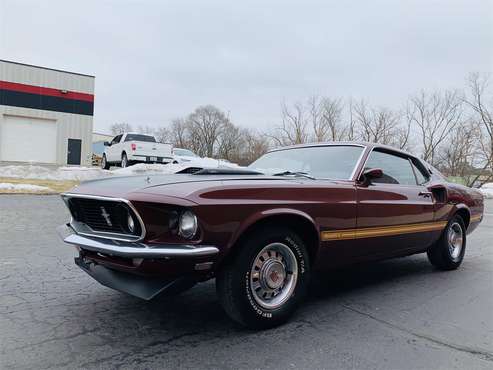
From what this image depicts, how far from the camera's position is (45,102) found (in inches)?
1086

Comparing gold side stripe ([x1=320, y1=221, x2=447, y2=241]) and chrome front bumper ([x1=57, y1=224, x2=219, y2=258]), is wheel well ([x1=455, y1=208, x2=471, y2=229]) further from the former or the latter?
chrome front bumper ([x1=57, y1=224, x2=219, y2=258])

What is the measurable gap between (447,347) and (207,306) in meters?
1.91

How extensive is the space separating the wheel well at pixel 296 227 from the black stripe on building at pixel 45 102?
28.5 metres

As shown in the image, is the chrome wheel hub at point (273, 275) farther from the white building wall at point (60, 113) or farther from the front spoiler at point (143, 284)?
the white building wall at point (60, 113)

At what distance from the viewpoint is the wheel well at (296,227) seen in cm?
295

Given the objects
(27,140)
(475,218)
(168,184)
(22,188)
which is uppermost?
(27,140)

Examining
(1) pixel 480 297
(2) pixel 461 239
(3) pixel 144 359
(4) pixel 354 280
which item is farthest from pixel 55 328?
(2) pixel 461 239

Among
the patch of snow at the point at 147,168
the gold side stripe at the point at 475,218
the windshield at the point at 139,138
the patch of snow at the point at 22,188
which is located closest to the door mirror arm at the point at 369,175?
the gold side stripe at the point at 475,218

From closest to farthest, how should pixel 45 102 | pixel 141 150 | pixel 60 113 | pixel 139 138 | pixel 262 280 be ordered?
pixel 262 280 < pixel 141 150 < pixel 139 138 < pixel 45 102 < pixel 60 113

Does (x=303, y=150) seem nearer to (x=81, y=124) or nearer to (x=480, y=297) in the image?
(x=480, y=297)

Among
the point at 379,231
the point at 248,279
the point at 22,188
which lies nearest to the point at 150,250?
the point at 248,279

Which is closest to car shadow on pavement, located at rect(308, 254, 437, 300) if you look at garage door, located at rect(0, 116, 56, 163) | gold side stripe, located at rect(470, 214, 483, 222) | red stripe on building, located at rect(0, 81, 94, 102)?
gold side stripe, located at rect(470, 214, 483, 222)

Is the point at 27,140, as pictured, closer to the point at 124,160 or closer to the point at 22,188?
the point at 124,160

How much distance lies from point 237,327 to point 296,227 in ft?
2.99
